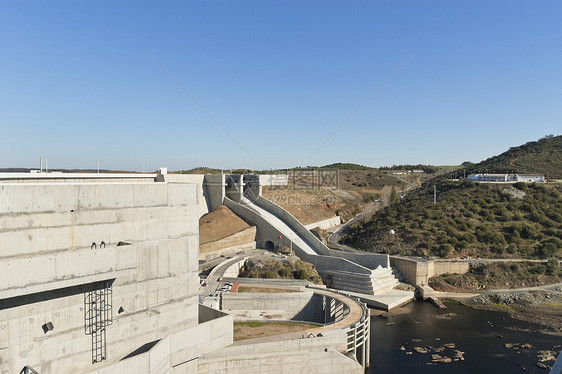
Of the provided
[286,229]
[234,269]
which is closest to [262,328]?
[234,269]

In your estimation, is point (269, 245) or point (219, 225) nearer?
point (219, 225)

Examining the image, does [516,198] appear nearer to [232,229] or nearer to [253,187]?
[253,187]

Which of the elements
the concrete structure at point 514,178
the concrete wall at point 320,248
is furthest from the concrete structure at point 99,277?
the concrete structure at point 514,178

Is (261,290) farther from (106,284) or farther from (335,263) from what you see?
(106,284)

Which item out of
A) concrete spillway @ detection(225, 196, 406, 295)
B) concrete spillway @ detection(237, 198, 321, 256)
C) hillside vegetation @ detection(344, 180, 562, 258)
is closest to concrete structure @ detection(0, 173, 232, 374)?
concrete spillway @ detection(225, 196, 406, 295)

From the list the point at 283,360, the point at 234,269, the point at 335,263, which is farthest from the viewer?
the point at 335,263

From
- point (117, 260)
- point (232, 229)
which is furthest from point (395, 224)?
point (117, 260)

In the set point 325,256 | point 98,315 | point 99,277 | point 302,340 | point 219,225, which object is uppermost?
point 99,277
